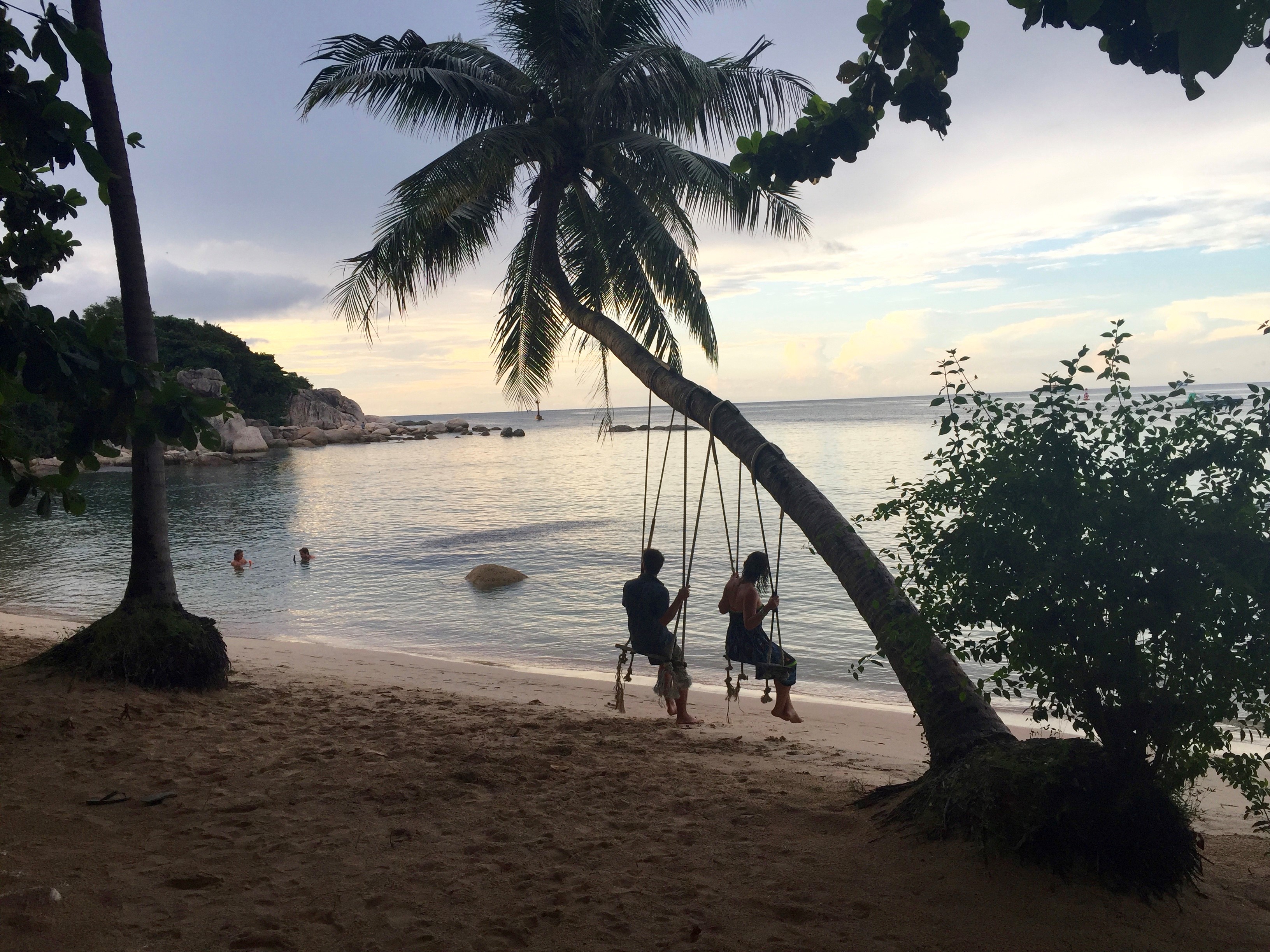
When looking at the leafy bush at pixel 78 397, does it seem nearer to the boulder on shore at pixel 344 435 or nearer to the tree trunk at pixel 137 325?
the tree trunk at pixel 137 325

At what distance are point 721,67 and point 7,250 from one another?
19.6 ft

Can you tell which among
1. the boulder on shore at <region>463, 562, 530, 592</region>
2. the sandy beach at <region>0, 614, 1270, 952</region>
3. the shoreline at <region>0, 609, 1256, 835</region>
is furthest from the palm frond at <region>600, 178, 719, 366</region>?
the boulder on shore at <region>463, 562, 530, 592</region>

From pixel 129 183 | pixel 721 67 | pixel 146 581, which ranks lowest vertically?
pixel 146 581

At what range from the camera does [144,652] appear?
227 inches

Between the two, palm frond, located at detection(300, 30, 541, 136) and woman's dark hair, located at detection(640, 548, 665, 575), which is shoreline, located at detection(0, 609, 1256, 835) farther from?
palm frond, located at detection(300, 30, 541, 136)

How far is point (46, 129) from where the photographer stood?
3.41 metres

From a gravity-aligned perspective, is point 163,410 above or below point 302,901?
above

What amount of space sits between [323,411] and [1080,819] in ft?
231

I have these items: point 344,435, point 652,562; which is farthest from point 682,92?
point 344,435

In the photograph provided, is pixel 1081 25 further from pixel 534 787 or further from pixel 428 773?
pixel 428 773

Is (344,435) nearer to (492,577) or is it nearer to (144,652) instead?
(492,577)

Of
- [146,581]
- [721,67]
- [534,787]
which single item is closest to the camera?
[534,787]

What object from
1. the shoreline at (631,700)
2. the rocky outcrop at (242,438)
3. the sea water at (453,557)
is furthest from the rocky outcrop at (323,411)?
the shoreline at (631,700)

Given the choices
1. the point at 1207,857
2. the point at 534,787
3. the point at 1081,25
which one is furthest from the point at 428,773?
the point at 1081,25
